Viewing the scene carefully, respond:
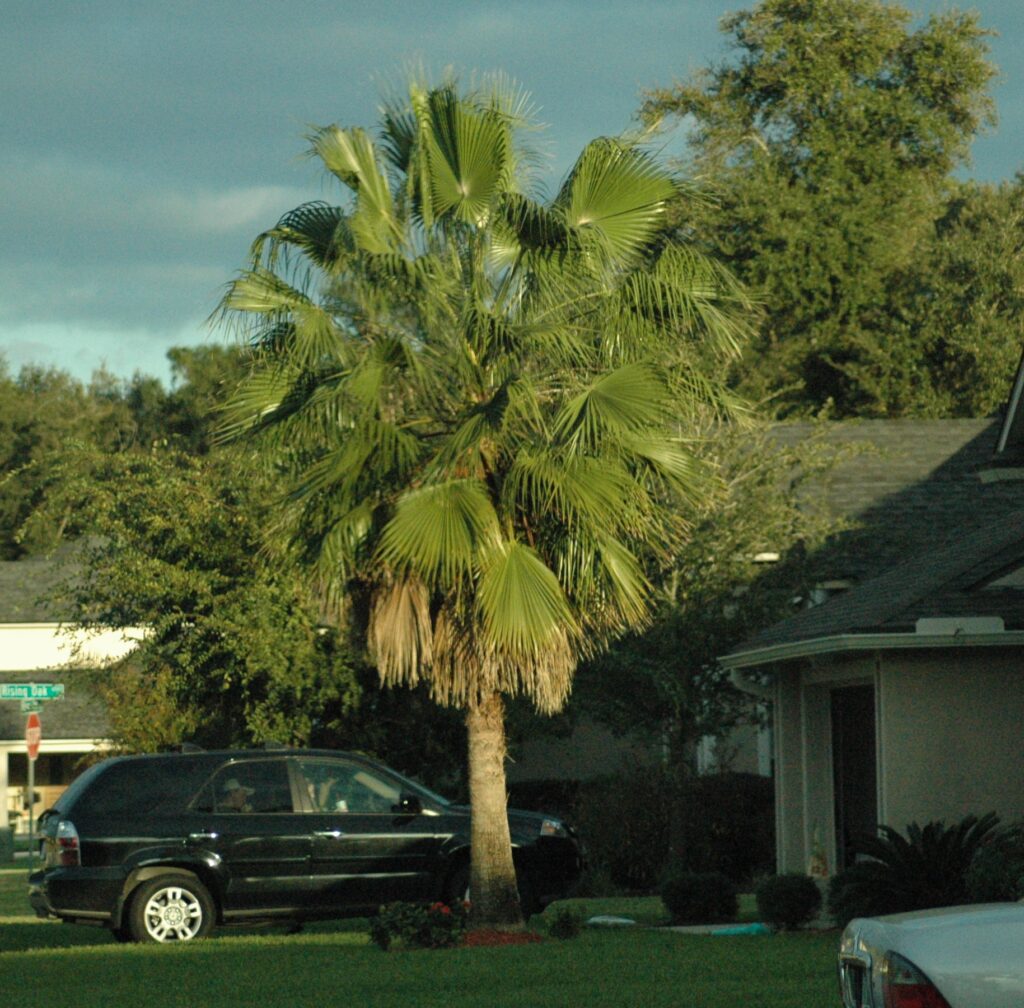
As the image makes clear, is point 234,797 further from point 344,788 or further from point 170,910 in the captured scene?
point 170,910

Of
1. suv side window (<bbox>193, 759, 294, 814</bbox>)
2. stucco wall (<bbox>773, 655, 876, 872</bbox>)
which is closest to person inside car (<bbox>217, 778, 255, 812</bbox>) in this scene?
suv side window (<bbox>193, 759, 294, 814</bbox>)

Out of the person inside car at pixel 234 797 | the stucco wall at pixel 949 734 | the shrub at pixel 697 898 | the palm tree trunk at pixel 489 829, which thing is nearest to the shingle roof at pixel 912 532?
the stucco wall at pixel 949 734

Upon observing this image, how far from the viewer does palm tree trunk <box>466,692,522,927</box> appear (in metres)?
15.2

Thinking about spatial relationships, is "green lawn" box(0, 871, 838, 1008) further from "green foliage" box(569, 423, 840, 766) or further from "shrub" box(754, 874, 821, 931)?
"green foliage" box(569, 423, 840, 766)

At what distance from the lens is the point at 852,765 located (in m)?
17.8

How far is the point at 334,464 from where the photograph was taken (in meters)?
15.1

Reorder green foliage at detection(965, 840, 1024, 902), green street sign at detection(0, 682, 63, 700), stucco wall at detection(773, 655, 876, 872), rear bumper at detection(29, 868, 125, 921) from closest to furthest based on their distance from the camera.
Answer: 1. green foliage at detection(965, 840, 1024, 902)
2. rear bumper at detection(29, 868, 125, 921)
3. stucco wall at detection(773, 655, 876, 872)
4. green street sign at detection(0, 682, 63, 700)

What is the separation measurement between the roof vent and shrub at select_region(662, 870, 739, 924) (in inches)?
142

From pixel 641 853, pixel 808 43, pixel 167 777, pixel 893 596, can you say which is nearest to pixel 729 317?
pixel 893 596

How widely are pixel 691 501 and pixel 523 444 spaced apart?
6.00ft

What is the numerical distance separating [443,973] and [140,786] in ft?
15.0

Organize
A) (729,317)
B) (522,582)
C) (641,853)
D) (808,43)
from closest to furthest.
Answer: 1. (522,582)
2. (729,317)
3. (641,853)
4. (808,43)

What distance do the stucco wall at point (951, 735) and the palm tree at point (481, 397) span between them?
254cm

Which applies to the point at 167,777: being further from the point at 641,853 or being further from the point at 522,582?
the point at 641,853
